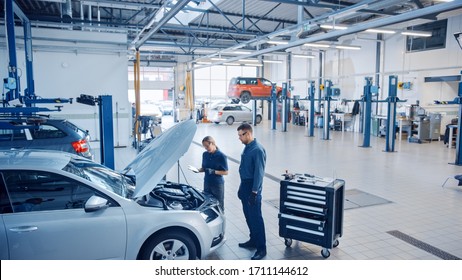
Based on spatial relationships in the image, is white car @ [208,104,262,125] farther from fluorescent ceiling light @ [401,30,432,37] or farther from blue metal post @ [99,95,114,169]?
blue metal post @ [99,95,114,169]

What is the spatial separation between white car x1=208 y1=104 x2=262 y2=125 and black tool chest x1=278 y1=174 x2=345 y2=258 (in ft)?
55.7

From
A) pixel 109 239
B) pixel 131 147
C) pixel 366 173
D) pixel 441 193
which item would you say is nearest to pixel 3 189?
pixel 109 239

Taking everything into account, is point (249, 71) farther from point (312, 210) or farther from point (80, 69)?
point (312, 210)

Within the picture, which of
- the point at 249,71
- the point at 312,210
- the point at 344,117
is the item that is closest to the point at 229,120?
the point at 344,117

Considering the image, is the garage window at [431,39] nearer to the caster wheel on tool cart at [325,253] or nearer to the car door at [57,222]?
the caster wheel on tool cart at [325,253]

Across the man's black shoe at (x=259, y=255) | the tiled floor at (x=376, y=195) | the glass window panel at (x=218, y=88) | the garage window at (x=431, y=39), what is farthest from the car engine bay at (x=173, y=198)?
the glass window panel at (x=218, y=88)

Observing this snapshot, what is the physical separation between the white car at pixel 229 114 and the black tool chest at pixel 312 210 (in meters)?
17.0

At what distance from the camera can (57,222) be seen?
2.77 meters

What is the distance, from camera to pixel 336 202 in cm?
387

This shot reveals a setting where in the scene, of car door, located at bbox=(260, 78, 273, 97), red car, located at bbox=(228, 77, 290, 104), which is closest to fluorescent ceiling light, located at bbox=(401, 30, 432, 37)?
red car, located at bbox=(228, 77, 290, 104)

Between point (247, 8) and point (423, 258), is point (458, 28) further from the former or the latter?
point (423, 258)

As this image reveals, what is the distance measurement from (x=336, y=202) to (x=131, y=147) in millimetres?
9147

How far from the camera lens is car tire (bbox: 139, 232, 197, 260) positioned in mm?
3145

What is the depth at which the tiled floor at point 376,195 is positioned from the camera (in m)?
4.10
